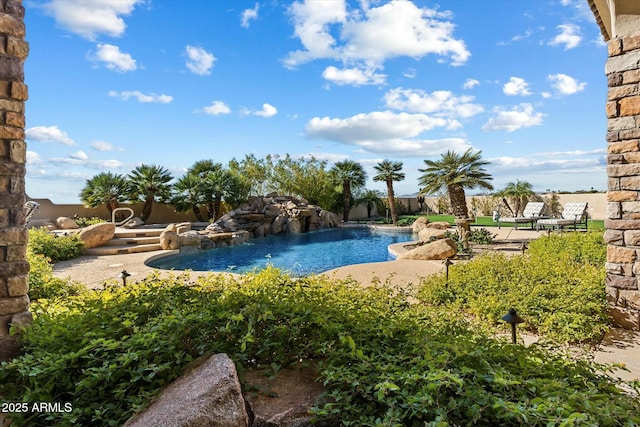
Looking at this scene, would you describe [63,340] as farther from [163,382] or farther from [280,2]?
[280,2]

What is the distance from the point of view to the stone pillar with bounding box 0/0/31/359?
9.74ft

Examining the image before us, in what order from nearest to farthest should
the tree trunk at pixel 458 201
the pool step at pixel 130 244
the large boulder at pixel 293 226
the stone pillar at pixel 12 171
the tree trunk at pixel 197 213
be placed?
the stone pillar at pixel 12 171 < the pool step at pixel 130 244 < the tree trunk at pixel 458 201 < the large boulder at pixel 293 226 < the tree trunk at pixel 197 213

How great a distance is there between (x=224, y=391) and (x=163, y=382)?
540 mm

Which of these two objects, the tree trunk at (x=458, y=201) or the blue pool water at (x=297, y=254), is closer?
the blue pool water at (x=297, y=254)

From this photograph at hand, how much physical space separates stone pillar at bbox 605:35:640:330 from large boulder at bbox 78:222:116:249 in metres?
12.6

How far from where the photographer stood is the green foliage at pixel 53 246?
8.92m

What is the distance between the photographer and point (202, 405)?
1.63m

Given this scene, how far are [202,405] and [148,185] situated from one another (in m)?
20.6

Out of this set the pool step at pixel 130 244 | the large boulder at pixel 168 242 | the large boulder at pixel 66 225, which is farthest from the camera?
Answer: the large boulder at pixel 66 225

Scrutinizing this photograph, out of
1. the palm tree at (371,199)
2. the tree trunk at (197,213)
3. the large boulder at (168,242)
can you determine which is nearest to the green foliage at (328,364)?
the large boulder at (168,242)

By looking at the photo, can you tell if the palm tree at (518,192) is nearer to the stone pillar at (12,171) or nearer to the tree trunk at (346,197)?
the tree trunk at (346,197)

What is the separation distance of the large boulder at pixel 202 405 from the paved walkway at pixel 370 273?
9.52 ft

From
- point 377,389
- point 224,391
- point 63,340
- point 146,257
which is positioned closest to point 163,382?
point 224,391


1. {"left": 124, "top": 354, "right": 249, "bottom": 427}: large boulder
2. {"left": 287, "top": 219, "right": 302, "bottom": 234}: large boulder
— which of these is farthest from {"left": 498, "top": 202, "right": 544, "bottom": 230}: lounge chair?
{"left": 124, "top": 354, "right": 249, "bottom": 427}: large boulder
